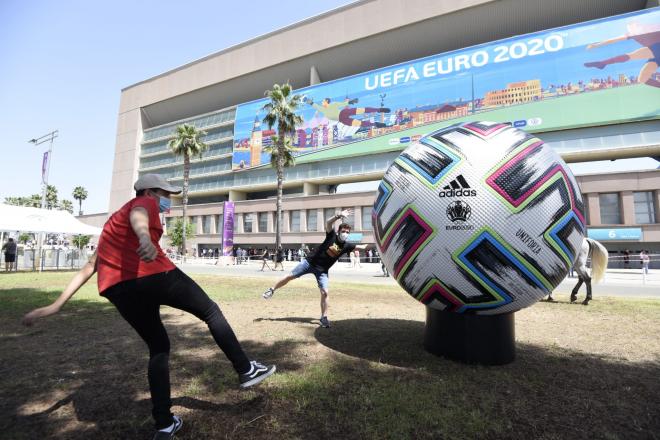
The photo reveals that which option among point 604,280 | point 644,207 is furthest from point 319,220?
point 644,207

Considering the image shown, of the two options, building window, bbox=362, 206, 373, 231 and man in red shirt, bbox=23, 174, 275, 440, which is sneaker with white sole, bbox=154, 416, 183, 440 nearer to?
man in red shirt, bbox=23, 174, 275, 440

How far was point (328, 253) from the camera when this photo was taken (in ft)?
20.1

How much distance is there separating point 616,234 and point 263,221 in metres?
40.0

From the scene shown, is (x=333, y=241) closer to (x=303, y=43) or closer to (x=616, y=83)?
(x=616, y=83)

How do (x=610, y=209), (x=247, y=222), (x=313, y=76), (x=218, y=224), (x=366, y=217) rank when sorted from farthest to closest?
1. (x=218, y=224)
2. (x=313, y=76)
3. (x=247, y=222)
4. (x=366, y=217)
5. (x=610, y=209)

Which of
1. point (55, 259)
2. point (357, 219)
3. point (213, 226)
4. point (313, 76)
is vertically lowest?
point (55, 259)

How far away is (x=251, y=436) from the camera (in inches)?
101

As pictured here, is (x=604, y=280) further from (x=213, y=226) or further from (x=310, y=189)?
(x=213, y=226)

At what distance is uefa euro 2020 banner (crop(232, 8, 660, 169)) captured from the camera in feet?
113

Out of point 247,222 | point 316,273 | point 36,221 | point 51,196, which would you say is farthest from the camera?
point 51,196

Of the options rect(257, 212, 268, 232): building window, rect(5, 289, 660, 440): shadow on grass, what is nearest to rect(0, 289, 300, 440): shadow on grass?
rect(5, 289, 660, 440): shadow on grass

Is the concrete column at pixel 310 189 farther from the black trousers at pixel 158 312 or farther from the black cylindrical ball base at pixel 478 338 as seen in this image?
the black trousers at pixel 158 312

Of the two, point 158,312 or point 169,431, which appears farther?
point 158,312

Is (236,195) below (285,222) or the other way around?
the other way around
